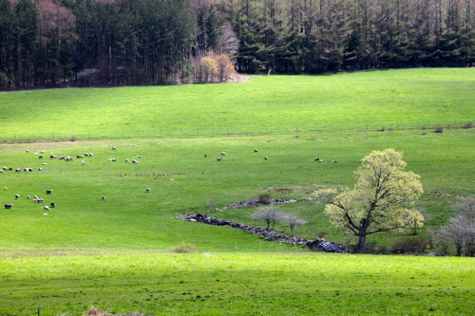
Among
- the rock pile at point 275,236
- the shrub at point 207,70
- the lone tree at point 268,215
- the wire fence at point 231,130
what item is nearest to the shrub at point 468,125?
the wire fence at point 231,130

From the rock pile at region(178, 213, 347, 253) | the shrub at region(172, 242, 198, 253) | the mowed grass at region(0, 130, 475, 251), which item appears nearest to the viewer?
the shrub at region(172, 242, 198, 253)

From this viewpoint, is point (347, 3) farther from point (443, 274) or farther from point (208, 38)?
point (443, 274)

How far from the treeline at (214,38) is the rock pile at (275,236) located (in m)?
99.3

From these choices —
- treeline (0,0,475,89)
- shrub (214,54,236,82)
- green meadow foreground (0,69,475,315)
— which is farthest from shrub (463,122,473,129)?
treeline (0,0,475,89)

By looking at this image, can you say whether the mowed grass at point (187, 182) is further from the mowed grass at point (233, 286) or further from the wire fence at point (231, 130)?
the mowed grass at point (233, 286)

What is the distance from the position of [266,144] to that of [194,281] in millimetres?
60122

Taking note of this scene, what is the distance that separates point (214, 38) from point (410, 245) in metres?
128

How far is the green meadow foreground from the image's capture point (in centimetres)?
2209

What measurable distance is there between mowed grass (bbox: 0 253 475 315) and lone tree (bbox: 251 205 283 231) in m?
16.0

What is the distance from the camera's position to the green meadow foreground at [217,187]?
2209 centimetres

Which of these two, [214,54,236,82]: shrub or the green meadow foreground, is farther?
[214,54,236,82]: shrub

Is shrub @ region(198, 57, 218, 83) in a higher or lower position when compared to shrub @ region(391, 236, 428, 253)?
higher

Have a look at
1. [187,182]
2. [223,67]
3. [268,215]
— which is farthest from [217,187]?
[223,67]

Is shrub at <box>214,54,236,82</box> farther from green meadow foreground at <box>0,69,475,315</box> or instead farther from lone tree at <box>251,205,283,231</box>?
lone tree at <box>251,205,283,231</box>
